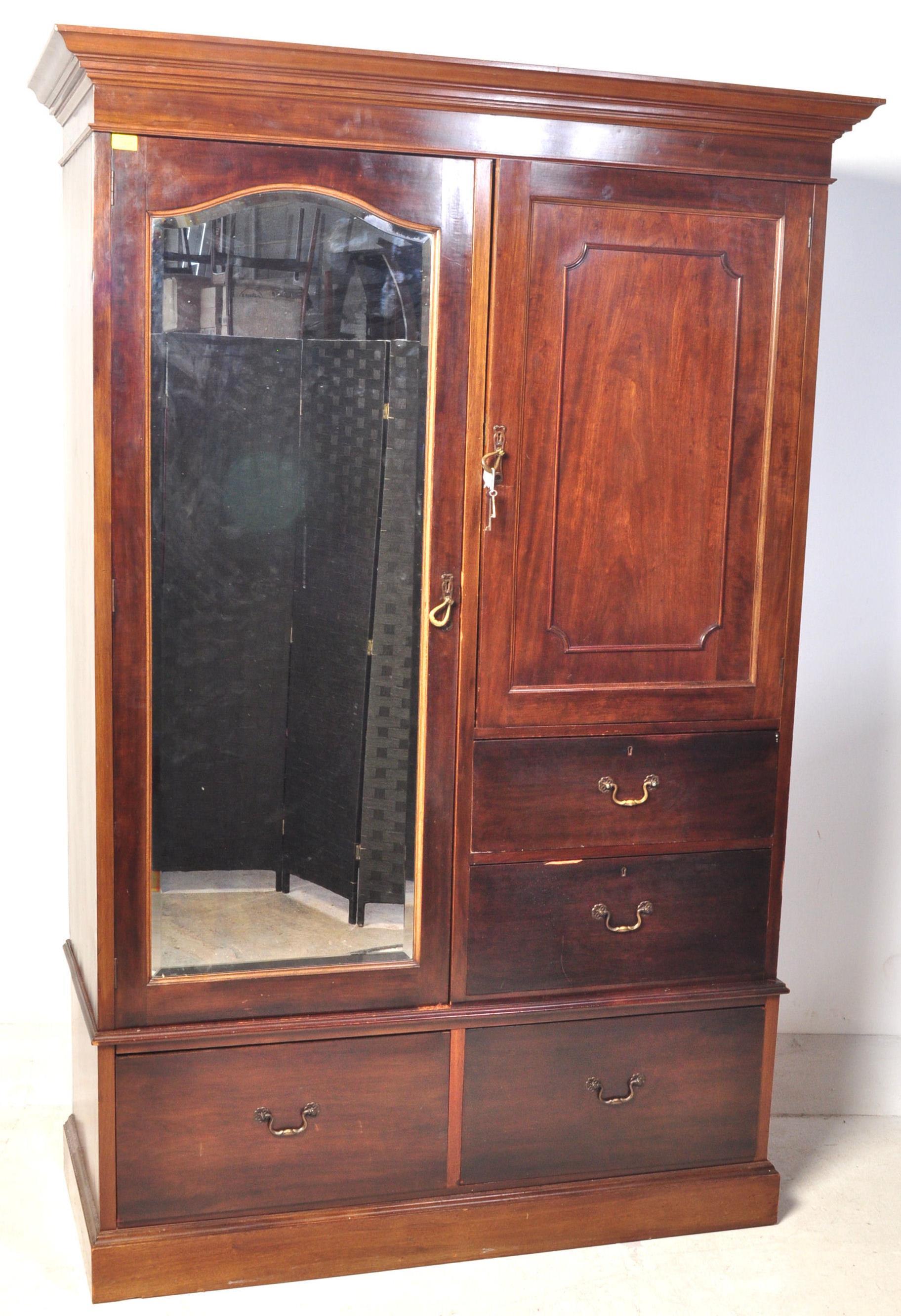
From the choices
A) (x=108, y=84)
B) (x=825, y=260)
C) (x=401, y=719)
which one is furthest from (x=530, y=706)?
(x=825, y=260)

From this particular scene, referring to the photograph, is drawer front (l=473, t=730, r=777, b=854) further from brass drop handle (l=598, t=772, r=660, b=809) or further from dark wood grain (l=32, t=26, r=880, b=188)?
dark wood grain (l=32, t=26, r=880, b=188)

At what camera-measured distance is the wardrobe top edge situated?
1.80m

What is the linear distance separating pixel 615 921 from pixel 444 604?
591 mm

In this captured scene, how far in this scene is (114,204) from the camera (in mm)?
1841

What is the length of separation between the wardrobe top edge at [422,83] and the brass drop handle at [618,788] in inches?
39.0

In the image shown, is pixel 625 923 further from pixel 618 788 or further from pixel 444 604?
pixel 444 604

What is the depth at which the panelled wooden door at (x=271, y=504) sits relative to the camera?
1871mm

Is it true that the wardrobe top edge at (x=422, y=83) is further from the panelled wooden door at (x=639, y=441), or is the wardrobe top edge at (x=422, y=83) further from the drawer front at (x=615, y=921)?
the drawer front at (x=615, y=921)

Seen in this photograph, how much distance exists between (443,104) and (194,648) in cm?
85

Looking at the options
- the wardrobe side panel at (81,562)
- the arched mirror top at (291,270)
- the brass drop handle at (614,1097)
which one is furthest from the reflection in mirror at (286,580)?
the brass drop handle at (614,1097)

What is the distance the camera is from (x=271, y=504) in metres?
2.03

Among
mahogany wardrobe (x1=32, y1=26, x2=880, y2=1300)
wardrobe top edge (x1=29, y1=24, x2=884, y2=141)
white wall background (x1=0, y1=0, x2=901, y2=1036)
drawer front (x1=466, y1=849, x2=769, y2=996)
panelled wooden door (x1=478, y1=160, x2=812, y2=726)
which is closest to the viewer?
wardrobe top edge (x1=29, y1=24, x2=884, y2=141)

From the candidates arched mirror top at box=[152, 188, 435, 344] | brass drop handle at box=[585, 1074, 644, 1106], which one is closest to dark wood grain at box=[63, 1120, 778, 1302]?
brass drop handle at box=[585, 1074, 644, 1106]

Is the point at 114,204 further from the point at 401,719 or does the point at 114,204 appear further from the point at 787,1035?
the point at 787,1035
